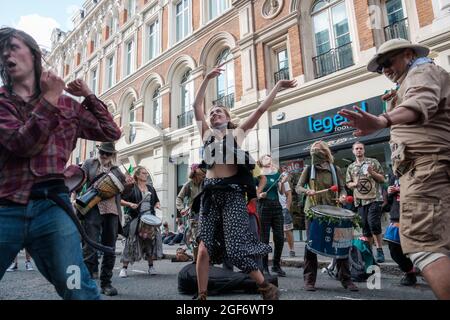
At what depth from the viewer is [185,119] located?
588 inches

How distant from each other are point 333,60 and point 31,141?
997cm

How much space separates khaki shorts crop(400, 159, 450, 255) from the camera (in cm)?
164

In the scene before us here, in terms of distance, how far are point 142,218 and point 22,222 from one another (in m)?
4.10

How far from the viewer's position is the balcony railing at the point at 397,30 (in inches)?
332

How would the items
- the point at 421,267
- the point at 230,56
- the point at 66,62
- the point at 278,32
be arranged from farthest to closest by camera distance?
the point at 66,62, the point at 230,56, the point at 278,32, the point at 421,267

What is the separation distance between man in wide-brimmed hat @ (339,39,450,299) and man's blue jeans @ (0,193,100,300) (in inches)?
58.5

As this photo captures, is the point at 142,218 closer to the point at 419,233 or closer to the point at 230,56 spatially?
the point at 419,233

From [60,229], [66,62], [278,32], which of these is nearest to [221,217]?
[60,229]

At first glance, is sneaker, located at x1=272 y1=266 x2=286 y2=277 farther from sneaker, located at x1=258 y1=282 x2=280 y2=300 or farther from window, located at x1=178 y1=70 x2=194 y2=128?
window, located at x1=178 y1=70 x2=194 y2=128

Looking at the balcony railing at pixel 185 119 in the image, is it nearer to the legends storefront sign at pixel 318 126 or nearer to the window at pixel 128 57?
the legends storefront sign at pixel 318 126

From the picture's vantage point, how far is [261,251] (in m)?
2.57

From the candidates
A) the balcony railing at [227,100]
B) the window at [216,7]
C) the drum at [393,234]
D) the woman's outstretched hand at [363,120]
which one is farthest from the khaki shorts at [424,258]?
the window at [216,7]

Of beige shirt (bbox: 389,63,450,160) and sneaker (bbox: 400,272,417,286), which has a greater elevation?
beige shirt (bbox: 389,63,450,160)

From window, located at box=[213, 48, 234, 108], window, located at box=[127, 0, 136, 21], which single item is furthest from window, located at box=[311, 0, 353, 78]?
window, located at box=[127, 0, 136, 21]
